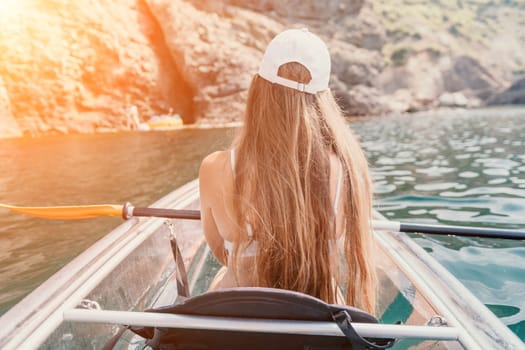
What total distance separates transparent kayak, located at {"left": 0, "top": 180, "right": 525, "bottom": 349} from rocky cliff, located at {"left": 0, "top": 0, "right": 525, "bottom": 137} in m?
19.8

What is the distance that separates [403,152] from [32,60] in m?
24.4

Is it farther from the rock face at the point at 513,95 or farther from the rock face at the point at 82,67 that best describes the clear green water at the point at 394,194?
the rock face at the point at 513,95

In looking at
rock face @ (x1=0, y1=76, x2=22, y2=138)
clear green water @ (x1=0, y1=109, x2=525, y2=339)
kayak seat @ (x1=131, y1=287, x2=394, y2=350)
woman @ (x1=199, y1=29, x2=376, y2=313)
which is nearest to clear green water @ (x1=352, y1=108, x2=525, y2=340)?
clear green water @ (x1=0, y1=109, x2=525, y2=339)

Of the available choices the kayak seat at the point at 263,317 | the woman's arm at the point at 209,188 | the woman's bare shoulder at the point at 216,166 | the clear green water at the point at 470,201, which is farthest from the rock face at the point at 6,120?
the kayak seat at the point at 263,317

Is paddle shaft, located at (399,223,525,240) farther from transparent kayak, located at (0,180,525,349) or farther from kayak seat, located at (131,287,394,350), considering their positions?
kayak seat, located at (131,287,394,350)

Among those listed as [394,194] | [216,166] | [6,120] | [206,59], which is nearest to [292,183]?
[216,166]

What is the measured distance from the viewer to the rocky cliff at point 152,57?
80.7ft

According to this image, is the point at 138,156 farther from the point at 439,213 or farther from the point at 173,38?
the point at 173,38

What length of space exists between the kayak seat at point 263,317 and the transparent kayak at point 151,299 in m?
0.04

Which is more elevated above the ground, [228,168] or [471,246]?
[228,168]

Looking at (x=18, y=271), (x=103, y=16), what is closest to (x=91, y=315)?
(x=18, y=271)

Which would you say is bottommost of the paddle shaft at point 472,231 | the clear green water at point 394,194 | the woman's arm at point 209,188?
the clear green water at point 394,194

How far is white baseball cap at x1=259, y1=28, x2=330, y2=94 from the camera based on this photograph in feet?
4.60

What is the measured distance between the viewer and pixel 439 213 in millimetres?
4781
